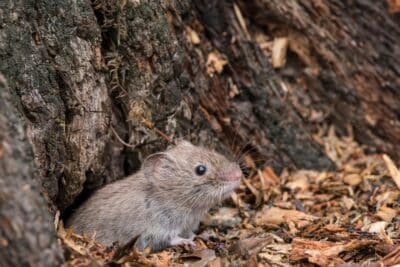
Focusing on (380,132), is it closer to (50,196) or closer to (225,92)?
(225,92)

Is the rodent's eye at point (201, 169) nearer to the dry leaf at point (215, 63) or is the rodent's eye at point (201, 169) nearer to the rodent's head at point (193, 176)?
the rodent's head at point (193, 176)

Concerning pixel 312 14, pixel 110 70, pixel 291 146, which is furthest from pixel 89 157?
pixel 312 14

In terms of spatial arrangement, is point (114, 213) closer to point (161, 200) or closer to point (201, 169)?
point (161, 200)

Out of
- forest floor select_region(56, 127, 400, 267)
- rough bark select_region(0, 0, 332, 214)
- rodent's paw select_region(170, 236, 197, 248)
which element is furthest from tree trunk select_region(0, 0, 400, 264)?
rodent's paw select_region(170, 236, 197, 248)

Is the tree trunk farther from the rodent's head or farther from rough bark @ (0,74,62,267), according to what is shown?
rough bark @ (0,74,62,267)

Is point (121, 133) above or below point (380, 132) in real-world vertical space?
above

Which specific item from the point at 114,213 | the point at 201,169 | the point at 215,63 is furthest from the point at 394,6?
the point at 114,213

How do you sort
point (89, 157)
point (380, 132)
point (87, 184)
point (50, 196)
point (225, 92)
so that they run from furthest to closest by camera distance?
point (380, 132), point (225, 92), point (87, 184), point (89, 157), point (50, 196)
